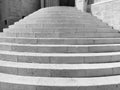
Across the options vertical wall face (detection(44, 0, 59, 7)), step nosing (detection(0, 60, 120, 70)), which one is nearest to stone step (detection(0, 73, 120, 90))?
step nosing (detection(0, 60, 120, 70))

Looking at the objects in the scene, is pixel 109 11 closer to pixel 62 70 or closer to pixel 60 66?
pixel 60 66

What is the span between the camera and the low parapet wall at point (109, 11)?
324 inches

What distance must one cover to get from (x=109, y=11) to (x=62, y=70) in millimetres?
7012

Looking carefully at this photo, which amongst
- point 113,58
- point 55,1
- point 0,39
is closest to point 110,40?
point 113,58

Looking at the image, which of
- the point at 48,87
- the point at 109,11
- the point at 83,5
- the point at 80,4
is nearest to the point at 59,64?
the point at 48,87

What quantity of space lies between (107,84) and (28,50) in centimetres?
317

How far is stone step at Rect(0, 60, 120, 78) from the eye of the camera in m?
3.78

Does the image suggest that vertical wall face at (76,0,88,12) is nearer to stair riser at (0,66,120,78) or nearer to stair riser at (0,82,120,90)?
stair riser at (0,66,120,78)

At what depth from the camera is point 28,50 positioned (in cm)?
497

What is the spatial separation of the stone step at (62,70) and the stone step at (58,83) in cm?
18

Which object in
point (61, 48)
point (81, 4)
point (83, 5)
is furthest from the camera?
point (81, 4)

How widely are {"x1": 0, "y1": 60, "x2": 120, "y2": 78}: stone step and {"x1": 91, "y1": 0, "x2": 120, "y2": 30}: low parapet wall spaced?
521 centimetres

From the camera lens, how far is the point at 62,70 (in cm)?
378

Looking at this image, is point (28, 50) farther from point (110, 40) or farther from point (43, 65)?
point (110, 40)
